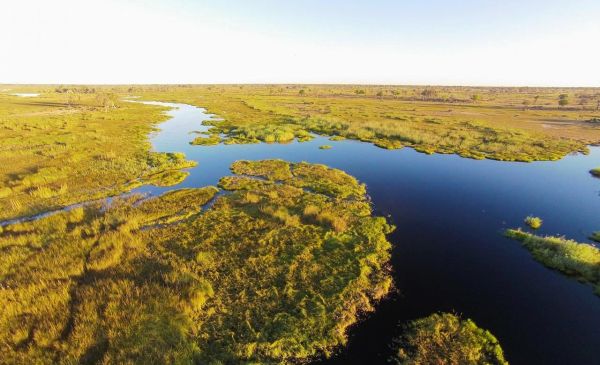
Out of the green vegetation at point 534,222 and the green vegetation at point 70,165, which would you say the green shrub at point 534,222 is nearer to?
the green vegetation at point 534,222

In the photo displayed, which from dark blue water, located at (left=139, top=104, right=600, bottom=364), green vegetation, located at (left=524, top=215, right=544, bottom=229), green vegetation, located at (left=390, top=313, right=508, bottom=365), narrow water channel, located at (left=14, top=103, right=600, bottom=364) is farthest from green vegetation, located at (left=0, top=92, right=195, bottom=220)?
green vegetation, located at (left=524, top=215, right=544, bottom=229)

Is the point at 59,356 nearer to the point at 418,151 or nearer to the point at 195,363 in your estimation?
the point at 195,363

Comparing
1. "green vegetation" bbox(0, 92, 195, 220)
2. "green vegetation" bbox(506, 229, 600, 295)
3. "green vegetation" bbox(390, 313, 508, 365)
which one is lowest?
"green vegetation" bbox(390, 313, 508, 365)

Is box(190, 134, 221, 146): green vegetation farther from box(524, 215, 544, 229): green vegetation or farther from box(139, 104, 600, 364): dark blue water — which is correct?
box(524, 215, 544, 229): green vegetation

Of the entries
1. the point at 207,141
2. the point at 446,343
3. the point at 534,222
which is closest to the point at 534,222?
the point at 534,222

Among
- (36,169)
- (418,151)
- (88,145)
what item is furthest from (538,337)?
(88,145)

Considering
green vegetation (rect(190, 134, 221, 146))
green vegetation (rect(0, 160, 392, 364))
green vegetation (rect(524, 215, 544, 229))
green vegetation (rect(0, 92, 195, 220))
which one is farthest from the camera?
green vegetation (rect(190, 134, 221, 146))

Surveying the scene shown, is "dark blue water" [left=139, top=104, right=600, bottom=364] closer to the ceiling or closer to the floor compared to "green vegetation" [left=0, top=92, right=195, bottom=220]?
closer to the floor
